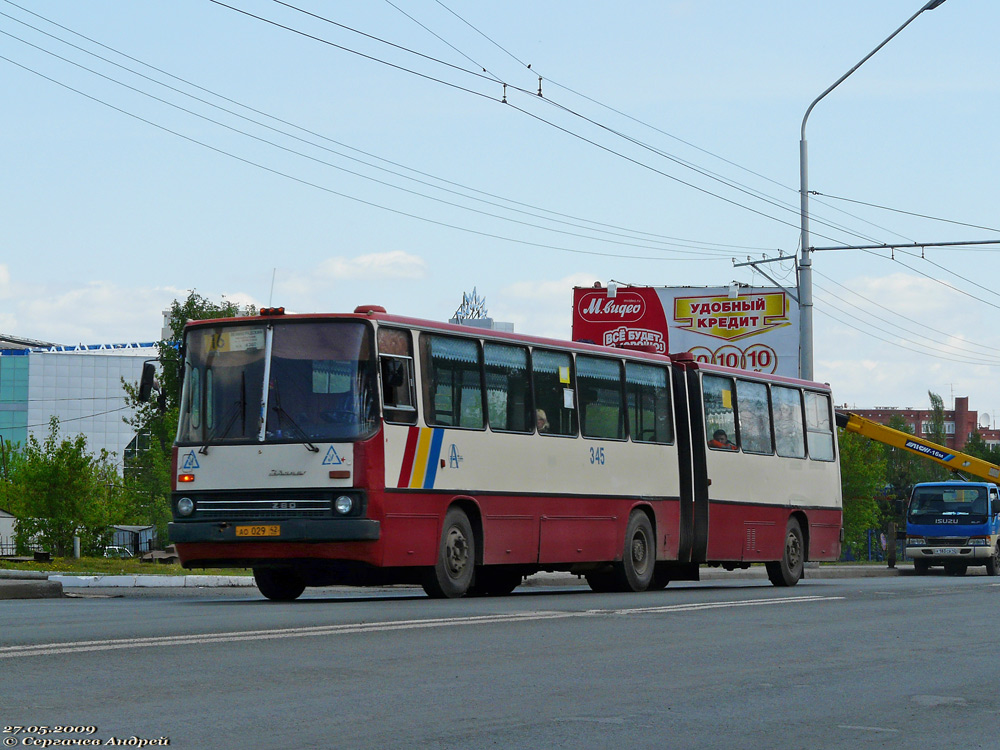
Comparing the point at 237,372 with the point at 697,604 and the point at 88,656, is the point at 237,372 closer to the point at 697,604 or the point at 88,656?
the point at 697,604

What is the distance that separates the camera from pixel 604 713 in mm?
7121

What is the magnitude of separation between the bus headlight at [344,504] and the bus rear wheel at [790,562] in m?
10.1

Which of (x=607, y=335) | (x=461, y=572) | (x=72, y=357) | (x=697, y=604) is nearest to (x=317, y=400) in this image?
(x=461, y=572)

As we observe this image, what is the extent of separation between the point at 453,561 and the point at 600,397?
155 inches

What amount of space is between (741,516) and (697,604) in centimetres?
749

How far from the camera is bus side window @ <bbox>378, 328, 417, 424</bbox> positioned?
15773 millimetres

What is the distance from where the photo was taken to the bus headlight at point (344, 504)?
15359mm

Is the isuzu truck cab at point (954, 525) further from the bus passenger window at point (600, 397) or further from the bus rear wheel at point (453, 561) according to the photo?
the bus rear wheel at point (453, 561)

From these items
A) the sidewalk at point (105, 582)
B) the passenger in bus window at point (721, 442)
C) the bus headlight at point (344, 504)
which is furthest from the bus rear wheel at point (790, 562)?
the bus headlight at point (344, 504)

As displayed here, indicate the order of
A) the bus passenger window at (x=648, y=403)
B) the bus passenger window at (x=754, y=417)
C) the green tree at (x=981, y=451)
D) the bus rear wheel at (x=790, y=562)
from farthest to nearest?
1. the green tree at (x=981, y=451)
2. the bus rear wheel at (x=790, y=562)
3. the bus passenger window at (x=754, y=417)
4. the bus passenger window at (x=648, y=403)

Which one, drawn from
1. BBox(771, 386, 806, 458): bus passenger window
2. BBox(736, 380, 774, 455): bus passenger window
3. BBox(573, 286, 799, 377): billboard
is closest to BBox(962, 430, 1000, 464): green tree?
BBox(573, 286, 799, 377): billboard

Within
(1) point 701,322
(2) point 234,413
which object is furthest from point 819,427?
(1) point 701,322

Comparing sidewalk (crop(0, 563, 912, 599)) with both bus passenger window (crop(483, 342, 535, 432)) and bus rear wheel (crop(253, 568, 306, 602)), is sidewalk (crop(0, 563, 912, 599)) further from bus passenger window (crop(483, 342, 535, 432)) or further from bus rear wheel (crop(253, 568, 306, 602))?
bus passenger window (crop(483, 342, 535, 432))

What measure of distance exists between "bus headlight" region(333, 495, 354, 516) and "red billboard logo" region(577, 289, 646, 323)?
35.1 meters
